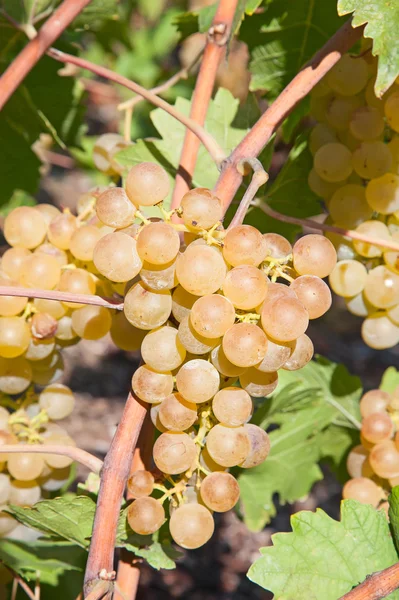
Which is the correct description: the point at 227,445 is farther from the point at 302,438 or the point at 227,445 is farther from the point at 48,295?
the point at 302,438

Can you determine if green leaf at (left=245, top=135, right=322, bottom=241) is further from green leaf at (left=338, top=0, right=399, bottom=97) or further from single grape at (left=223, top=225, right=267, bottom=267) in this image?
single grape at (left=223, top=225, right=267, bottom=267)

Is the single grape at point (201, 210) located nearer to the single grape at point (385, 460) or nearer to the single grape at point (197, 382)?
the single grape at point (197, 382)

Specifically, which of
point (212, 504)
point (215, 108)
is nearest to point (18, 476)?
point (212, 504)

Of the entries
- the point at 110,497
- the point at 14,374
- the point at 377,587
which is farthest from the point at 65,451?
the point at 377,587

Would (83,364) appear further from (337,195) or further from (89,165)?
(337,195)

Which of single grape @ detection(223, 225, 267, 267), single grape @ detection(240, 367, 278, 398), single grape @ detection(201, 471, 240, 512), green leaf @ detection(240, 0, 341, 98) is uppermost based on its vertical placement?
green leaf @ detection(240, 0, 341, 98)

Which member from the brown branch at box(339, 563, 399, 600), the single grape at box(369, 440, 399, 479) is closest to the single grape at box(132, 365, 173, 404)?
the brown branch at box(339, 563, 399, 600)

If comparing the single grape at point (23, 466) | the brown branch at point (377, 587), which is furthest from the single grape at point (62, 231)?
the brown branch at point (377, 587)
